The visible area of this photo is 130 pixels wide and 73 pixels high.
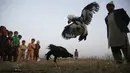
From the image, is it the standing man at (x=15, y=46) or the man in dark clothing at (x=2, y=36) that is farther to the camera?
the standing man at (x=15, y=46)

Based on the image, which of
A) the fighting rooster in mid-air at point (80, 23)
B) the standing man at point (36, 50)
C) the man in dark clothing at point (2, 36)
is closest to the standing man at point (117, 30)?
Answer: the fighting rooster in mid-air at point (80, 23)

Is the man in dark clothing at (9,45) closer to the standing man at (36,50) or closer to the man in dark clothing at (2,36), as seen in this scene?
the man in dark clothing at (2,36)

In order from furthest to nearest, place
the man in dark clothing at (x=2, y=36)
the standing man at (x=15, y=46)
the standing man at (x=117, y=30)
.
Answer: the standing man at (x=15, y=46)
the man in dark clothing at (x=2, y=36)
the standing man at (x=117, y=30)

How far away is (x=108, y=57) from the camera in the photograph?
12.2 feet

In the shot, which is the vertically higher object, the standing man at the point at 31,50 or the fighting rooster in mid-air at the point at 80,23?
the fighting rooster in mid-air at the point at 80,23

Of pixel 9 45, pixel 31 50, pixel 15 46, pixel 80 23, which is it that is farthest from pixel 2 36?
pixel 80 23

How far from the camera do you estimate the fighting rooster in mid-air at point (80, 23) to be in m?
3.89

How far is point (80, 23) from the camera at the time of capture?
154 inches

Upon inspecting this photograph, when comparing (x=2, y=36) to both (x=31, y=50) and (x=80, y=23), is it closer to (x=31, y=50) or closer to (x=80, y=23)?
(x=31, y=50)

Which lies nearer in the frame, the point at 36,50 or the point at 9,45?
the point at 9,45

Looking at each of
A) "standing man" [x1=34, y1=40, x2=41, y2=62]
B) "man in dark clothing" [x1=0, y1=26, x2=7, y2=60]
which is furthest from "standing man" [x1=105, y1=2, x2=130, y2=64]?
"standing man" [x1=34, y1=40, x2=41, y2=62]

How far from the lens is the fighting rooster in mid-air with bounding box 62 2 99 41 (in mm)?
3894

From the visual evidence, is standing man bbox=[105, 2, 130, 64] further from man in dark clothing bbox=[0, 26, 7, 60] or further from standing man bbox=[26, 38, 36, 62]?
standing man bbox=[26, 38, 36, 62]

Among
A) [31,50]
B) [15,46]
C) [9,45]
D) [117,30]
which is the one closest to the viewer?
[117,30]
